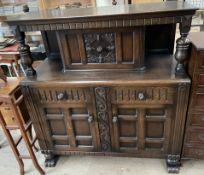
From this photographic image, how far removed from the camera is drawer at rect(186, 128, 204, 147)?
1413 mm

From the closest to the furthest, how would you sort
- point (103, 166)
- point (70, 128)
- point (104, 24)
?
point (104, 24), point (70, 128), point (103, 166)

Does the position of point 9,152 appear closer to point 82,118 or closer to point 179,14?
point 82,118

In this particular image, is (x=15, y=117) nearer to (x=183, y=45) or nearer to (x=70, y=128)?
(x=70, y=128)

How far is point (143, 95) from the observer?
1313mm

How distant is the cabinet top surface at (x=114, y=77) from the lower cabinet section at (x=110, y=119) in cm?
4

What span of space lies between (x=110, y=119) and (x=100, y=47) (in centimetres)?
49

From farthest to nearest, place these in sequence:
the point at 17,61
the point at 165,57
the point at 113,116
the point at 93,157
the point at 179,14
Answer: the point at 17,61
the point at 93,157
the point at 165,57
the point at 113,116
the point at 179,14

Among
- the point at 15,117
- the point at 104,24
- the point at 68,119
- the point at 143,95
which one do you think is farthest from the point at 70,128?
the point at 104,24

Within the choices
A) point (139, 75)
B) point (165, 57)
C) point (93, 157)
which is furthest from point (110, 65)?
point (93, 157)

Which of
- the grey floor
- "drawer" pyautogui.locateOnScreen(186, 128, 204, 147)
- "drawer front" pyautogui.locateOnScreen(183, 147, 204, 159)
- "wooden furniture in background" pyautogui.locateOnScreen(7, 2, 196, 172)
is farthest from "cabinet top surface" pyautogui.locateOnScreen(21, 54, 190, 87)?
the grey floor

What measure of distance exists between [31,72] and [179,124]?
1.05m

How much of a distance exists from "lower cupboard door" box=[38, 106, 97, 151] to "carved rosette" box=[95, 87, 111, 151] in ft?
0.17

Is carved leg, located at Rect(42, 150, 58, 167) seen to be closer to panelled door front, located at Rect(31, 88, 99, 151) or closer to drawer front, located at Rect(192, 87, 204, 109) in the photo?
panelled door front, located at Rect(31, 88, 99, 151)

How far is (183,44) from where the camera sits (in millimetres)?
1203
